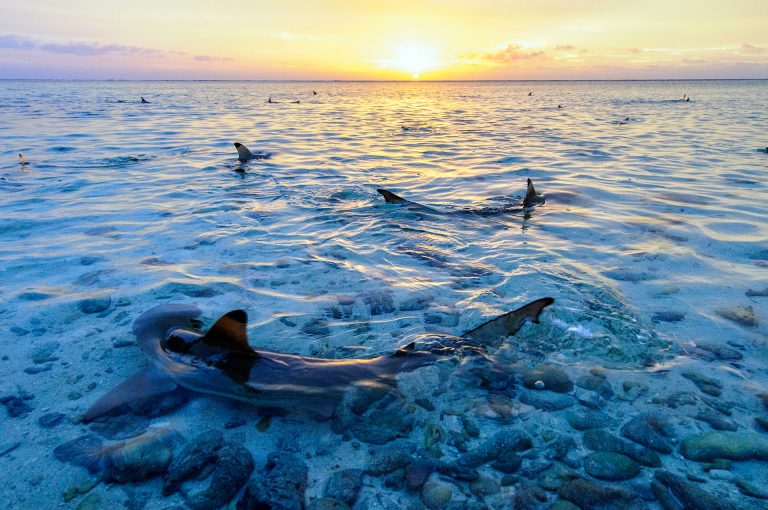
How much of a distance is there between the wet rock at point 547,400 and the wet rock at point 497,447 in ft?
1.06

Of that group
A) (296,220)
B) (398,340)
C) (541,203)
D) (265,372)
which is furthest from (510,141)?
(265,372)

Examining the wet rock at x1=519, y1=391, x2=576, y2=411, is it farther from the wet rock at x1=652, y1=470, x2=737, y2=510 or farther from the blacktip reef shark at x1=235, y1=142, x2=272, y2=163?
the blacktip reef shark at x1=235, y1=142, x2=272, y2=163

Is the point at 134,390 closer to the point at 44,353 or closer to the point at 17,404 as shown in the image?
the point at 17,404

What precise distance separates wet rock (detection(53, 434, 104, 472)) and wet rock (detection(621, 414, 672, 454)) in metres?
3.42

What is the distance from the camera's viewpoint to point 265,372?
3230 millimetres

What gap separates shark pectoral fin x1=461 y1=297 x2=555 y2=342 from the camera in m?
3.85

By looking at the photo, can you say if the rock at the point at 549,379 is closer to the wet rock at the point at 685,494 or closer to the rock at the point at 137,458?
the wet rock at the point at 685,494

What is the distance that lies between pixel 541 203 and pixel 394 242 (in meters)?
3.41

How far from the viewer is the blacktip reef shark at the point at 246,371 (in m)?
3.12

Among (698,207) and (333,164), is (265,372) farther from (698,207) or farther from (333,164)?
(333,164)

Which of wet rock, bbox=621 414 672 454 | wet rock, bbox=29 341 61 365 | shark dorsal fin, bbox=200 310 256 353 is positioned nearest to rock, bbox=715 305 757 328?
wet rock, bbox=621 414 672 454

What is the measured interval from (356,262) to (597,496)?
12.5 ft

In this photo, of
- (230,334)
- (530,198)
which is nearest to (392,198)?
(530,198)

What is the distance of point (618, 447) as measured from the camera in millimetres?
2812
